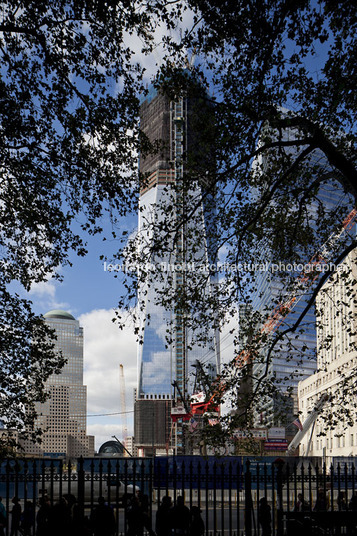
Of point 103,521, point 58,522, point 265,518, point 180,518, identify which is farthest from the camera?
point 265,518

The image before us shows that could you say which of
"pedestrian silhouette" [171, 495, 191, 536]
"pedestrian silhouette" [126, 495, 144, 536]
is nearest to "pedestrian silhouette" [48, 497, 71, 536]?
"pedestrian silhouette" [126, 495, 144, 536]

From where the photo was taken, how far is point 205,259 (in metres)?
15.2

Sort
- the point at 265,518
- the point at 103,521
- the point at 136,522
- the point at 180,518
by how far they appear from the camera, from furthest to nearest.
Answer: the point at 265,518, the point at 136,522, the point at 180,518, the point at 103,521

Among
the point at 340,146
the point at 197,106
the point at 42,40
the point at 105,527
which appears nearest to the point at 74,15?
the point at 42,40

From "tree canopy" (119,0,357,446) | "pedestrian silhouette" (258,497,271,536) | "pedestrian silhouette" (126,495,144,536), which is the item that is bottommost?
"pedestrian silhouette" (258,497,271,536)

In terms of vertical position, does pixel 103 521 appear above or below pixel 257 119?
below

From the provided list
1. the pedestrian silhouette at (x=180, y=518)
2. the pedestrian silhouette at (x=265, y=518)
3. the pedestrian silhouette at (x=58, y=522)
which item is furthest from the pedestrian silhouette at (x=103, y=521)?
the pedestrian silhouette at (x=265, y=518)

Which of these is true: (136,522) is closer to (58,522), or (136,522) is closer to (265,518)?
(58,522)

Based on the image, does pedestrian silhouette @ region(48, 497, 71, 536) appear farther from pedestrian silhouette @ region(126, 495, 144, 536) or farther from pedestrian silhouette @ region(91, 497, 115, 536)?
pedestrian silhouette @ region(126, 495, 144, 536)

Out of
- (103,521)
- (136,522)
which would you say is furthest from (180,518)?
(103,521)

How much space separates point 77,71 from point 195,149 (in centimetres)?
333

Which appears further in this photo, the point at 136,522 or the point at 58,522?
the point at 136,522

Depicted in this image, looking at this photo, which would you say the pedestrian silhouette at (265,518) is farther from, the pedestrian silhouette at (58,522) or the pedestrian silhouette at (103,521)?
the pedestrian silhouette at (58,522)

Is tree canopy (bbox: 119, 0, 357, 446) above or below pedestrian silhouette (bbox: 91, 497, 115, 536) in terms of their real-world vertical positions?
above
